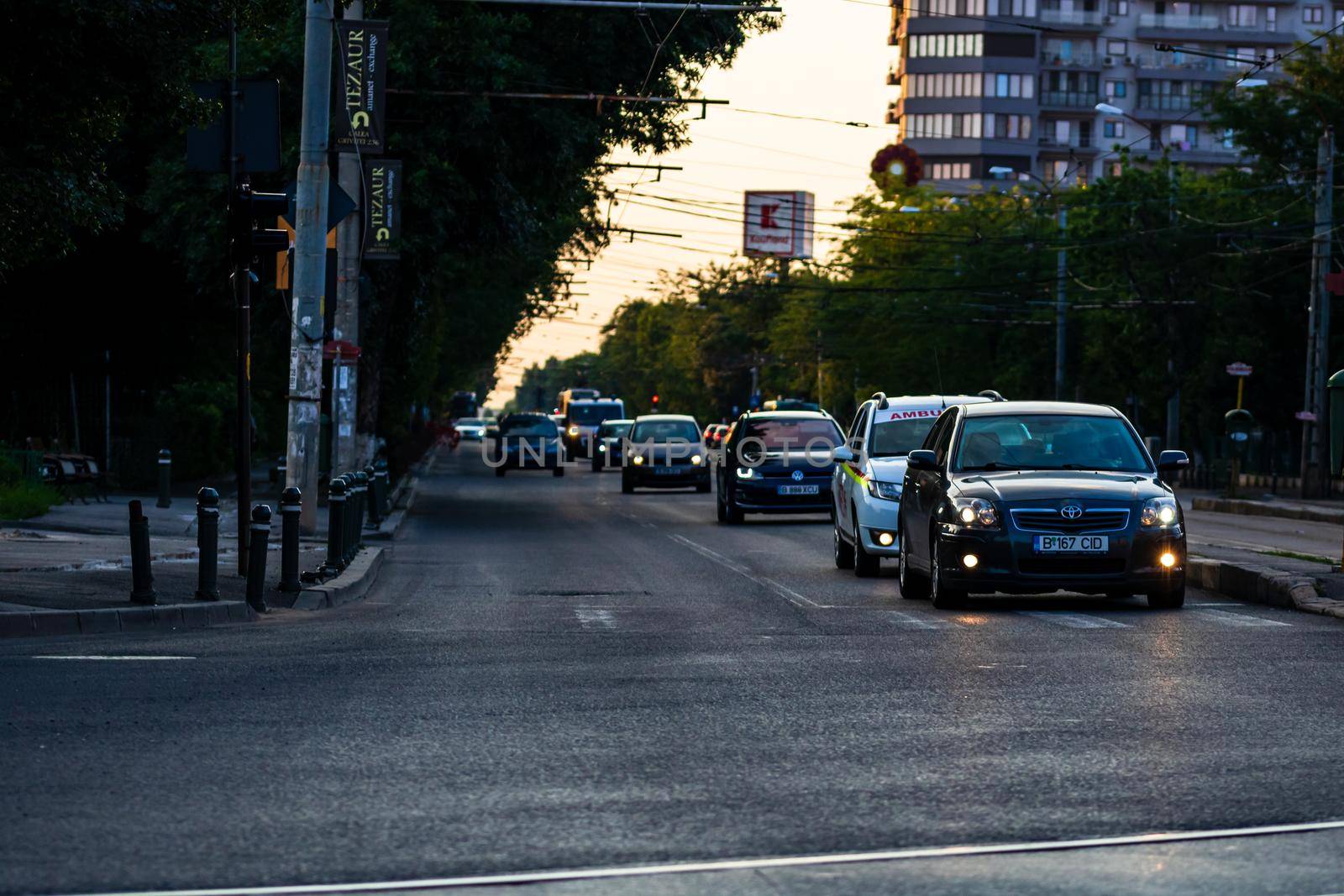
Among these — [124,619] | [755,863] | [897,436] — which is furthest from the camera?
[897,436]

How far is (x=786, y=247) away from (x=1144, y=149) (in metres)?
53.1

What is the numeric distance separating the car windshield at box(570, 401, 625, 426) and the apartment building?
2025 inches

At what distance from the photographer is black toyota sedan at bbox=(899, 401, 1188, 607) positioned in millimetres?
15531

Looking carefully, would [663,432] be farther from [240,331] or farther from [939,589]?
[939,589]

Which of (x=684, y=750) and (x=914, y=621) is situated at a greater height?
(x=684, y=750)

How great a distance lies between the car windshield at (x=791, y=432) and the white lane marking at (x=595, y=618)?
15.1 m

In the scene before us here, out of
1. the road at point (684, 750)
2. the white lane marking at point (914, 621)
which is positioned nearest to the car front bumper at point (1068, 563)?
the road at point (684, 750)

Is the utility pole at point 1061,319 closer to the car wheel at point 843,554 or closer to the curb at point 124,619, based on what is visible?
the car wheel at point 843,554

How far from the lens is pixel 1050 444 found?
16781 millimetres

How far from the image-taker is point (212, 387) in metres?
50.8

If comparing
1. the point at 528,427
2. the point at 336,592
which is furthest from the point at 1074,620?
the point at 528,427

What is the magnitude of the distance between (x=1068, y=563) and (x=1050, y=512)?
1.31ft

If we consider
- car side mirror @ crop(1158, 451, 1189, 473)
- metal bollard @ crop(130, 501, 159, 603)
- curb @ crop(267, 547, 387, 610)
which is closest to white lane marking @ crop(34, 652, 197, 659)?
metal bollard @ crop(130, 501, 159, 603)

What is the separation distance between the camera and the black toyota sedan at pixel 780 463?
31812mm
